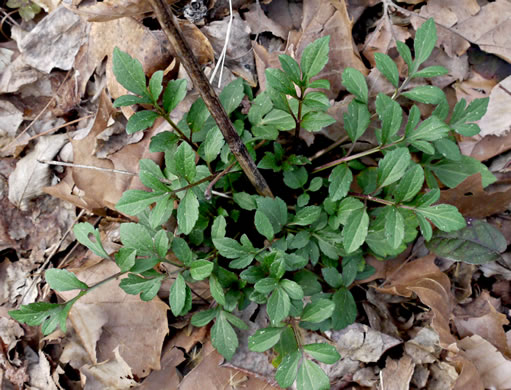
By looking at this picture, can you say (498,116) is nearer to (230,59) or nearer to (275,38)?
(275,38)

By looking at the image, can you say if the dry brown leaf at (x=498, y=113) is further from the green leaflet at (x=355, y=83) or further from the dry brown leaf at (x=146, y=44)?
the dry brown leaf at (x=146, y=44)

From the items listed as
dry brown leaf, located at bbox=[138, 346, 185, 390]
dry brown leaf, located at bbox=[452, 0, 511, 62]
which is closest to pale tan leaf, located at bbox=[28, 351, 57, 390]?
dry brown leaf, located at bbox=[138, 346, 185, 390]

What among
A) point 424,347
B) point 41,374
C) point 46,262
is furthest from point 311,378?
point 46,262

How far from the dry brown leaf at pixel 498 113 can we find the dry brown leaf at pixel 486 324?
0.86 meters

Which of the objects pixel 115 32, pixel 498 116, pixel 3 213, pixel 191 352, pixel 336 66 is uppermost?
pixel 115 32

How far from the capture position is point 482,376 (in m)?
1.92

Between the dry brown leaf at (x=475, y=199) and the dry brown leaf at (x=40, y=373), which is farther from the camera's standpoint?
the dry brown leaf at (x=40, y=373)

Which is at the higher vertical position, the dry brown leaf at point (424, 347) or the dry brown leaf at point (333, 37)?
the dry brown leaf at point (333, 37)

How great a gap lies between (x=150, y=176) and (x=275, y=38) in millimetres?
1213

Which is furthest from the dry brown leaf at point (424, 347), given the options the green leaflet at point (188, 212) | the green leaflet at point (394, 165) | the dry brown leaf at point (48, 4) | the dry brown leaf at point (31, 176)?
the dry brown leaf at point (48, 4)

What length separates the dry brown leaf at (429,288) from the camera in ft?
6.19

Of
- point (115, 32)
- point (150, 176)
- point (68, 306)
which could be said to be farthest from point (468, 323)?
point (115, 32)

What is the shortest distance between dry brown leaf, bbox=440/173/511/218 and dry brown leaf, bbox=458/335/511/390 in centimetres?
59

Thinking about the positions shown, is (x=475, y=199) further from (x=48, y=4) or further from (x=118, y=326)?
(x=48, y=4)
